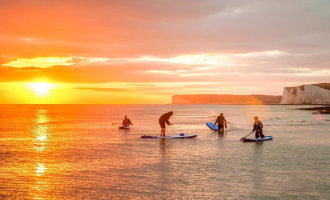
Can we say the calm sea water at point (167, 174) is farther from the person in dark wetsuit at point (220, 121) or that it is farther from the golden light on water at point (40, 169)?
the person in dark wetsuit at point (220, 121)

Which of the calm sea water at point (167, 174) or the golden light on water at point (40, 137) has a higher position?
the golden light on water at point (40, 137)

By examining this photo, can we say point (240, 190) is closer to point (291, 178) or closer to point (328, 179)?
point (291, 178)

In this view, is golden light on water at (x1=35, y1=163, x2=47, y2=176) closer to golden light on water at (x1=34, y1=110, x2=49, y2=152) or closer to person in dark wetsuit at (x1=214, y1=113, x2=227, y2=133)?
golden light on water at (x1=34, y1=110, x2=49, y2=152)

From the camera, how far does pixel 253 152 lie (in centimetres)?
2294

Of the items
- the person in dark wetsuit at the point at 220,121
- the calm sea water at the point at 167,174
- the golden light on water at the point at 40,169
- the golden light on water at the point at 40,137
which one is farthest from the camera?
the person in dark wetsuit at the point at 220,121

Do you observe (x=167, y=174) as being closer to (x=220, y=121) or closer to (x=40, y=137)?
(x=220, y=121)

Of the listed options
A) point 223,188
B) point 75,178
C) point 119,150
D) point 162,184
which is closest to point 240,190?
point 223,188

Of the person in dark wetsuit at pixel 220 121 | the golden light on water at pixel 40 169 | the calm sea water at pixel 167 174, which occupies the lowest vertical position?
the calm sea water at pixel 167 174

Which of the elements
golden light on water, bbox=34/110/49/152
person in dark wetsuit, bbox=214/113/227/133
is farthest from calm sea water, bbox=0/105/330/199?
person in dark wetsuit, bbox=214/113/227/133

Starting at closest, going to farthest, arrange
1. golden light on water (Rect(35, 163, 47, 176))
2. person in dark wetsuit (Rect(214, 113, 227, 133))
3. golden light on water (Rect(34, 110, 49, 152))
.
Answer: golden light on water (Rect(35, 163, 47, 176)), golden light on water (Rect(34, 110, 49, 152)), person in dark wetsuit (Rect(214, 113, 227, 133))

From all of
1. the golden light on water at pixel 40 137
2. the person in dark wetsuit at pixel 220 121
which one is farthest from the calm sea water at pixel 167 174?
the person in dark wetsuit at pixel 220 121

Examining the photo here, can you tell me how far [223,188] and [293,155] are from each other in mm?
10390

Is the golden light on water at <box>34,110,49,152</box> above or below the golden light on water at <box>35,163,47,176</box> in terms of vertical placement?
above

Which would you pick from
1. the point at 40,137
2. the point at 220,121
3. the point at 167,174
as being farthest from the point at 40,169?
the point at 220,121
